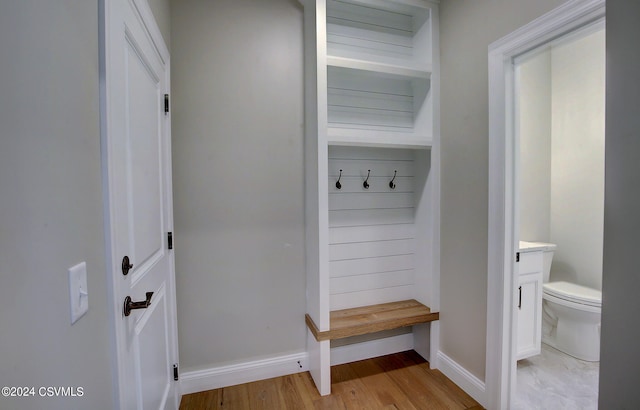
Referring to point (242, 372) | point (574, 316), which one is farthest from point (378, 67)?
point (574, 316)

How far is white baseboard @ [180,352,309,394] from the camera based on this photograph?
1.88 m

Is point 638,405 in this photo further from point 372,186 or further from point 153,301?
point 372,186

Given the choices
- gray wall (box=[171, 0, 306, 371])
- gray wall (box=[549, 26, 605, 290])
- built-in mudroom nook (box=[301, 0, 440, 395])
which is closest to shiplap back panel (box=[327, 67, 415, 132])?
built-in mudroom nook (box=[301, 0, 440, 395])

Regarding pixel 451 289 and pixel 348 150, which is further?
pixel 348 150

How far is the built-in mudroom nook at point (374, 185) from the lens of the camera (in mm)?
1934

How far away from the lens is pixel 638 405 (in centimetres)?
45

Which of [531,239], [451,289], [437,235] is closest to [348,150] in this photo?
[437,235]

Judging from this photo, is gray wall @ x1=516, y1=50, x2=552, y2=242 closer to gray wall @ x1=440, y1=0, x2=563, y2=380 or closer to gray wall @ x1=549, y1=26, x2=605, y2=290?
gray wall @ x1=549, y1=26, x2=605, y2=290

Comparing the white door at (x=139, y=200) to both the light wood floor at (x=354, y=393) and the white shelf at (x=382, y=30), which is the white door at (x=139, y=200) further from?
the white shelf at (x=382, y=30)

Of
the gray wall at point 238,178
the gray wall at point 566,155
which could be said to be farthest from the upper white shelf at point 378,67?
the gray wall at point 566,155

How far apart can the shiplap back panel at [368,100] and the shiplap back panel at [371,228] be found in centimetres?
22

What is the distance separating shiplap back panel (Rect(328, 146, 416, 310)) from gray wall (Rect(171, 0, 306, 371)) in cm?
28

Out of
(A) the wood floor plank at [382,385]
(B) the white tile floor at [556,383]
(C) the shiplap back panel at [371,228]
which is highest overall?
(C) the shiplap back panel at [371,228]

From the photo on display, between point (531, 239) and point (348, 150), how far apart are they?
2.08m
